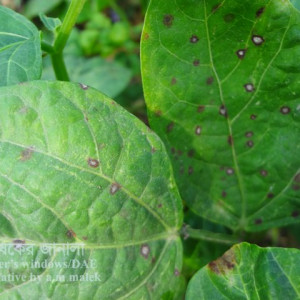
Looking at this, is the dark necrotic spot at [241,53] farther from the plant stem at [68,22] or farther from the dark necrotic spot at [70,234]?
the dark necrotic spot at [70,234]

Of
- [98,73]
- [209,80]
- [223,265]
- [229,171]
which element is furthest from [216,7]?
[98,73]

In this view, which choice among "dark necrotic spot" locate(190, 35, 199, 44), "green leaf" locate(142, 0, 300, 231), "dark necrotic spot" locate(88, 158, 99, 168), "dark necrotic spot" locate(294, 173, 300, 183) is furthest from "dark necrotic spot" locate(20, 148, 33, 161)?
"dark necrotic spot" locate(294, 173, 300, 183)

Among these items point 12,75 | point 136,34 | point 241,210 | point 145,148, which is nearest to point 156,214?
point 145,148

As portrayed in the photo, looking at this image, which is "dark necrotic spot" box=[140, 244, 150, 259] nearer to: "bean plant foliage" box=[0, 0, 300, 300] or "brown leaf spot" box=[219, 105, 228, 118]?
"bean plant foliage" box=[0, 0, 300, 300]

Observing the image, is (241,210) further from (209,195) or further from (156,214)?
(156,214)

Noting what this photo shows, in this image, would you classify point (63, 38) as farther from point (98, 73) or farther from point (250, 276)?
point (98, 73)

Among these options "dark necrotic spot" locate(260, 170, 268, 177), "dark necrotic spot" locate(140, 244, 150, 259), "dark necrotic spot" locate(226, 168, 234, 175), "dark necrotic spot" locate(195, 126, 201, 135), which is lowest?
"dark necrotic spot" locate(140, 244, 150, 259)

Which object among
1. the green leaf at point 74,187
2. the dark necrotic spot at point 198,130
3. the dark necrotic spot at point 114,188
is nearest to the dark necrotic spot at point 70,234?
the green leaf at point 74,187
